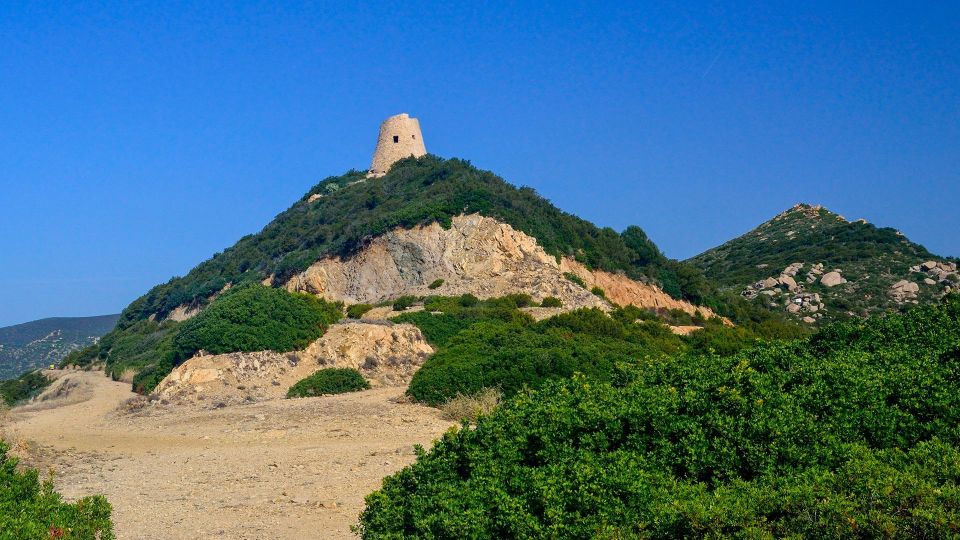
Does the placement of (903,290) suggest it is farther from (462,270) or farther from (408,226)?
(408,226)

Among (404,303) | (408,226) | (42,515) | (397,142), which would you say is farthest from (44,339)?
(42,515)

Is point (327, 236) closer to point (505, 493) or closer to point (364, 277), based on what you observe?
point (364, 277)

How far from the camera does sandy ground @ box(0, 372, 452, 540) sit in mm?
9125

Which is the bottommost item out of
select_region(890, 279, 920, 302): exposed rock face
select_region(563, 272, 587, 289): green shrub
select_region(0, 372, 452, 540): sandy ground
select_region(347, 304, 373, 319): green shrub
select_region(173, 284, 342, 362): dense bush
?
select_region(0, 372, 452, 540): sandy ground

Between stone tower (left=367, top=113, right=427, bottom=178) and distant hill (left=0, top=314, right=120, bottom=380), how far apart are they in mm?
27608

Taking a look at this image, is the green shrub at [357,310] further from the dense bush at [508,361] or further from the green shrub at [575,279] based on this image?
the dense bush at [508,361]

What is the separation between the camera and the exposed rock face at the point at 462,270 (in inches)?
1358

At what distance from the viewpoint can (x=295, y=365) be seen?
75.5 feet

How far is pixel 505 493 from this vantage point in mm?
5926

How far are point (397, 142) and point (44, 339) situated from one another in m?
57.6

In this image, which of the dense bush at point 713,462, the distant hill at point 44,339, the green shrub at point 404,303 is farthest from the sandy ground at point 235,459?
the distant hill at point 44,339

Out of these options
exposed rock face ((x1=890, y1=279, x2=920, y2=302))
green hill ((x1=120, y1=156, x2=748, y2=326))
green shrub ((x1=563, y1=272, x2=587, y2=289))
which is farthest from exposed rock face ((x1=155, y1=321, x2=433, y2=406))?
exposed rock face ((x1=890, y1=279, x2=920, y2=302))

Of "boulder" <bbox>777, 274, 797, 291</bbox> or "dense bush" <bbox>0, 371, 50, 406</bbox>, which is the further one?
"boulder" <bbox>777, 274, 797, 291</bbox>

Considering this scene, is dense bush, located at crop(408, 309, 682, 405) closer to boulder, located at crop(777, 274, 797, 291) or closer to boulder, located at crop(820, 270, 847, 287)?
boulder, located at crop(777, 274, 797, 291)
